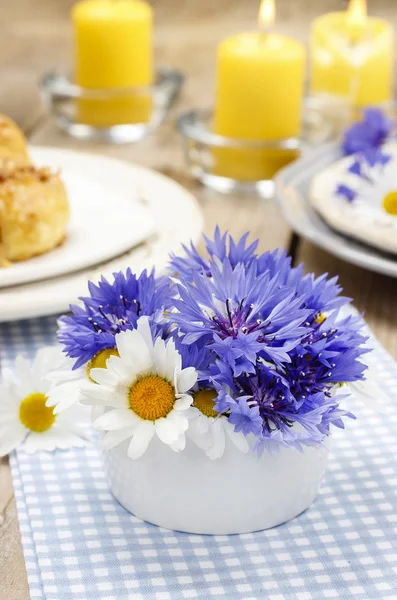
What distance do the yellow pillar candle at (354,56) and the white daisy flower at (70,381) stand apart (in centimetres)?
78

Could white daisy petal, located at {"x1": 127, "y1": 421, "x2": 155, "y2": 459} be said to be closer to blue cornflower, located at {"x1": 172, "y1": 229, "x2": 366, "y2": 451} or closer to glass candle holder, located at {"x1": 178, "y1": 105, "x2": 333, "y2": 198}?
blue cornflower, located at {"x1": 172, "y1": 229, "x2": 366, "y2": 451}

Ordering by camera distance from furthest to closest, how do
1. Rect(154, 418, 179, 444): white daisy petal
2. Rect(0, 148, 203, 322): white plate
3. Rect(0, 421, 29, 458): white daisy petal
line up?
Rect(0, 148, 203, 322): white plate < Rect(0, 421, 29, 458): white daisy petal < Rect(154, 418, 179, 444): white daisy petal

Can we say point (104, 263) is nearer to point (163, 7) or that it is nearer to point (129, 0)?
point (129, 0)

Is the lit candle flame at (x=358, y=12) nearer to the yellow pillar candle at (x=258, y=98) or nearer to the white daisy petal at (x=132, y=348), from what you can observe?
the yellow pillar candle at (x=258, y=98)

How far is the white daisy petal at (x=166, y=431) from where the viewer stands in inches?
16.2

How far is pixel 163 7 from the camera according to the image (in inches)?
64.5

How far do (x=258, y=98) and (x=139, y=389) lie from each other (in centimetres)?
64

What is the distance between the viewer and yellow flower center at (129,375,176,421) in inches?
16.8

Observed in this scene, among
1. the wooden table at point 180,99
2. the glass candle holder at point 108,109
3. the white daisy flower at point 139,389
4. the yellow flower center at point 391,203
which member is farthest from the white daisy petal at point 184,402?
the glass candle holder at point 108,109

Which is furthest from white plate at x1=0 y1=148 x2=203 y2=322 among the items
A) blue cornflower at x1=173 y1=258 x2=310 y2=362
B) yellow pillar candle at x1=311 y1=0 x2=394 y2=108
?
yellow pillar candle at x1=311 y1=0 x2=394 y2=108

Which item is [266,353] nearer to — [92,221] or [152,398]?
[152,398]

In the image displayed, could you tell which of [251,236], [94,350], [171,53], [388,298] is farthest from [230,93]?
[94,350]

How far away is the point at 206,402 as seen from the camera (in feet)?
1.44

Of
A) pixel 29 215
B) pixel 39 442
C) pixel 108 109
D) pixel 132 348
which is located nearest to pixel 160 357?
pixel 132 348
